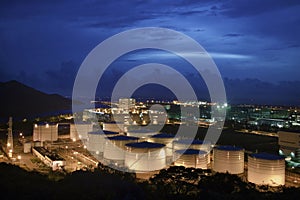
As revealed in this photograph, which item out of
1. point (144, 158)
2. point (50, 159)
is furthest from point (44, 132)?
point (144, 158)

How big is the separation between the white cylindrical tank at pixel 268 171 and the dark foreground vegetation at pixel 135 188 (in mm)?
3200

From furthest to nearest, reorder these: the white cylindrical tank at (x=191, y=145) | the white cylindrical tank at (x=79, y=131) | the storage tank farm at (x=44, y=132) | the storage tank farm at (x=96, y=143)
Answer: the white cylindrical tank at (x=79, y=131), the storage tank farm at (x=44, y=132), the storage tank farm at (x=96, y=143), the white cylindrical tank at (x=191, y=145)

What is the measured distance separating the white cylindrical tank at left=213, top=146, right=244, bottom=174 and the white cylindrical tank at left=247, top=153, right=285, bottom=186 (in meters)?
1.20

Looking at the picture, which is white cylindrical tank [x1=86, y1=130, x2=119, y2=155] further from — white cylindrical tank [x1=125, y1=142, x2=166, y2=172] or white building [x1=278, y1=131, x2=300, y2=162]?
white building [x1=278, y1=131, x2=300, y2=162]

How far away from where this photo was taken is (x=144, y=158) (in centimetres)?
1354

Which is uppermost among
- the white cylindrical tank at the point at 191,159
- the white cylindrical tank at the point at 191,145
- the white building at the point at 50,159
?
the white cylindrical tank at the point at 191,145

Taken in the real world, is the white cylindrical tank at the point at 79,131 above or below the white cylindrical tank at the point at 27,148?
above

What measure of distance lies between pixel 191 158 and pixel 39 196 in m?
7.54

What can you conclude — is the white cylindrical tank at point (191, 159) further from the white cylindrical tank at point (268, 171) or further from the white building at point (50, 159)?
the white building at point (50, 159)

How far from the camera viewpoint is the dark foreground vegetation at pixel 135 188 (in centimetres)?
710

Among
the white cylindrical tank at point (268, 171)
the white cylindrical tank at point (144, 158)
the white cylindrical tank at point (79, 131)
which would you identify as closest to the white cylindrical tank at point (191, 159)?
the white cylindrical tank at point (144, 158)

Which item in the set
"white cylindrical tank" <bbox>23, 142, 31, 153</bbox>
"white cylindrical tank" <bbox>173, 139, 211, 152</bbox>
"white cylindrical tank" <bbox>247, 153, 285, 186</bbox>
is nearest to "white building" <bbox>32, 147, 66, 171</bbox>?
"white cylindrical tank" <bbox>23, 142, 31, 153</bbox>

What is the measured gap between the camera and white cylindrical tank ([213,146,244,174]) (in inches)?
528

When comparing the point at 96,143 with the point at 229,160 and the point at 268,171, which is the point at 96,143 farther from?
the point at 268,171
